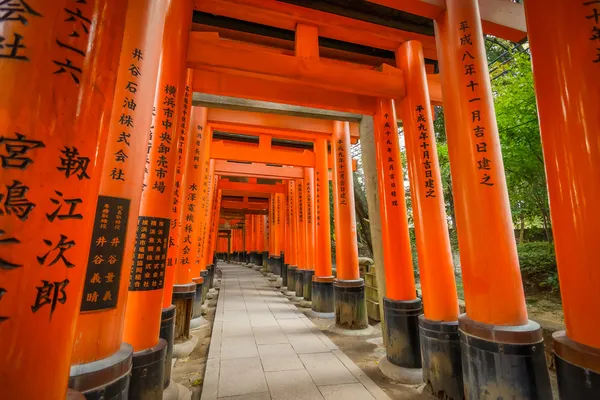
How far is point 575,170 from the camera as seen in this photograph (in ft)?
5.92

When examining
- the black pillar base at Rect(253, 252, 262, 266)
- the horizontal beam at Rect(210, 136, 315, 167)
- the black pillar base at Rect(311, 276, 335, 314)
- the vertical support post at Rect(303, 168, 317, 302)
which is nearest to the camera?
the black pillar base at Rect(311, 276, 335, 314)

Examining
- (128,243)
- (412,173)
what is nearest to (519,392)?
(412,173)

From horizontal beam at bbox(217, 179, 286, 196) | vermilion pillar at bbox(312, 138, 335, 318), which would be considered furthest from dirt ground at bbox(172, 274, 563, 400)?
horizontal beam at bbox(217, 179, 286, 196)

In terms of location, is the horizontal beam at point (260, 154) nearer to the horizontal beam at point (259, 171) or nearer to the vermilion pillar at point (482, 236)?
the horizontal beam at point (259, 171)

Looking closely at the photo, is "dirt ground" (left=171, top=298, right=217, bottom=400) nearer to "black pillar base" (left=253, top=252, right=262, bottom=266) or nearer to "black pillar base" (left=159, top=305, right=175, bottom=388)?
"black pillar base" (left=159, top=305, right=175, bottom=388)

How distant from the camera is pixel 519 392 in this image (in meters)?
2.29

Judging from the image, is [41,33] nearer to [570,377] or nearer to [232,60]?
[232,60]

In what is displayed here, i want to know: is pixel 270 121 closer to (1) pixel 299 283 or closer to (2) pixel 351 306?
(2) pixel 351 306

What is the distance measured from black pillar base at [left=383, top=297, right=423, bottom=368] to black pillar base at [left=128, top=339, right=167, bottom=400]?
2907mm

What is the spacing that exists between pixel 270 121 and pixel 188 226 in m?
3.05

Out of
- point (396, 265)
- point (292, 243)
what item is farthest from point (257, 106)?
point (292, 243)

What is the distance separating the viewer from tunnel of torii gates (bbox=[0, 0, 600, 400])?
103 cm

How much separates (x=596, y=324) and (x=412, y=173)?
242 centimetres

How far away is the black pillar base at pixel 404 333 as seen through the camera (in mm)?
3875
